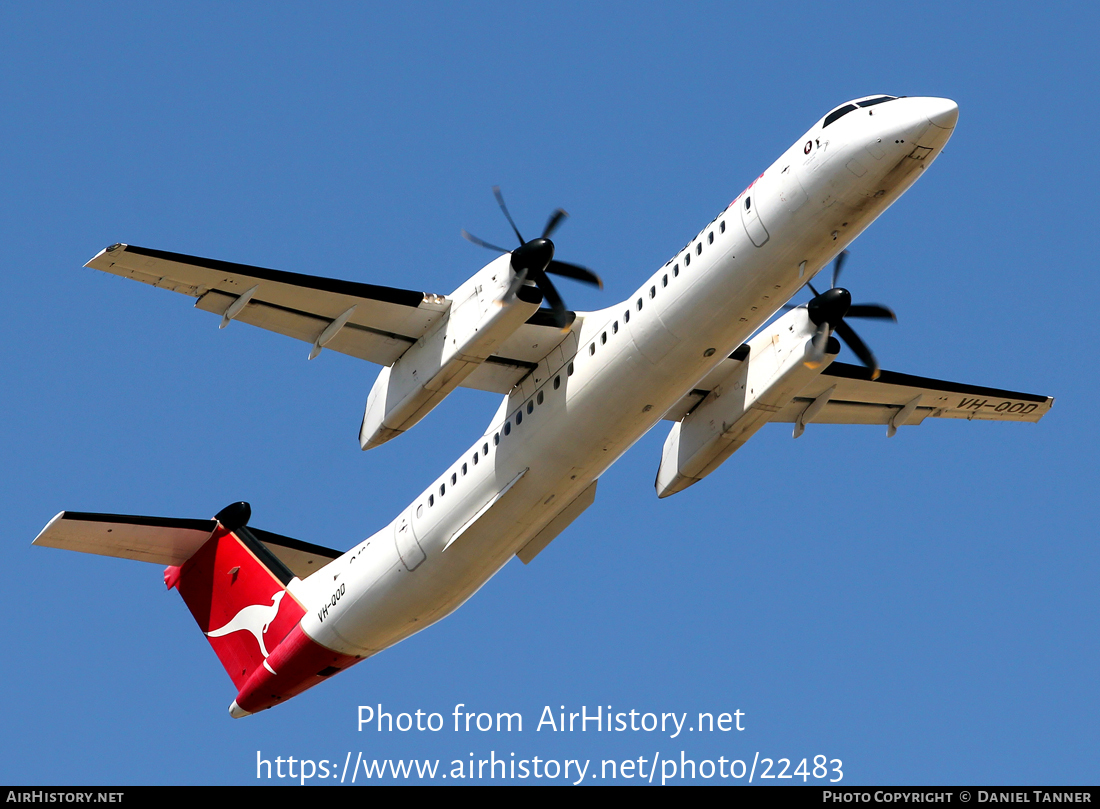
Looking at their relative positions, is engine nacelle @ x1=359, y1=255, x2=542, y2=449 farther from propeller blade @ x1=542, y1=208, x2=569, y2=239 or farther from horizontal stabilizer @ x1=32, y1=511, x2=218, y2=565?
horizontal stabilizer @ x1=32, y1=511, x2=218, y2=565

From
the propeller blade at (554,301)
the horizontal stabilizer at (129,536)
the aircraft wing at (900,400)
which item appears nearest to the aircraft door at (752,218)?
the propeller blade at (554,301)

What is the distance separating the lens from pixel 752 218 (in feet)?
59.9

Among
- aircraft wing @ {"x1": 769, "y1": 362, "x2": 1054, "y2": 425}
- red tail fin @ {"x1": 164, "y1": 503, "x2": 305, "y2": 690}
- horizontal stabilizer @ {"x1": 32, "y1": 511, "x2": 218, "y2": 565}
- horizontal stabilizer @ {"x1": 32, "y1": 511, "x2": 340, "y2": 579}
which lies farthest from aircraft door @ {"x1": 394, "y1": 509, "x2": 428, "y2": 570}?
aircraft wing @ {"x1": 769, "y1": 362, "x2": 1054, "y2": 425}

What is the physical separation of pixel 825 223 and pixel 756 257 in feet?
3.38

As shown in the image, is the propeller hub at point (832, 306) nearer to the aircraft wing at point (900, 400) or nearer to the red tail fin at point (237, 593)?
the aircraft wing at point (900, 400)

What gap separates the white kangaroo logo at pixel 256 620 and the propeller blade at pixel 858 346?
34.8 feet

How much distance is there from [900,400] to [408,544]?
9483mm

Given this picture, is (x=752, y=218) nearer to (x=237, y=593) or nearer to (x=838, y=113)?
(x=838, y=113)
